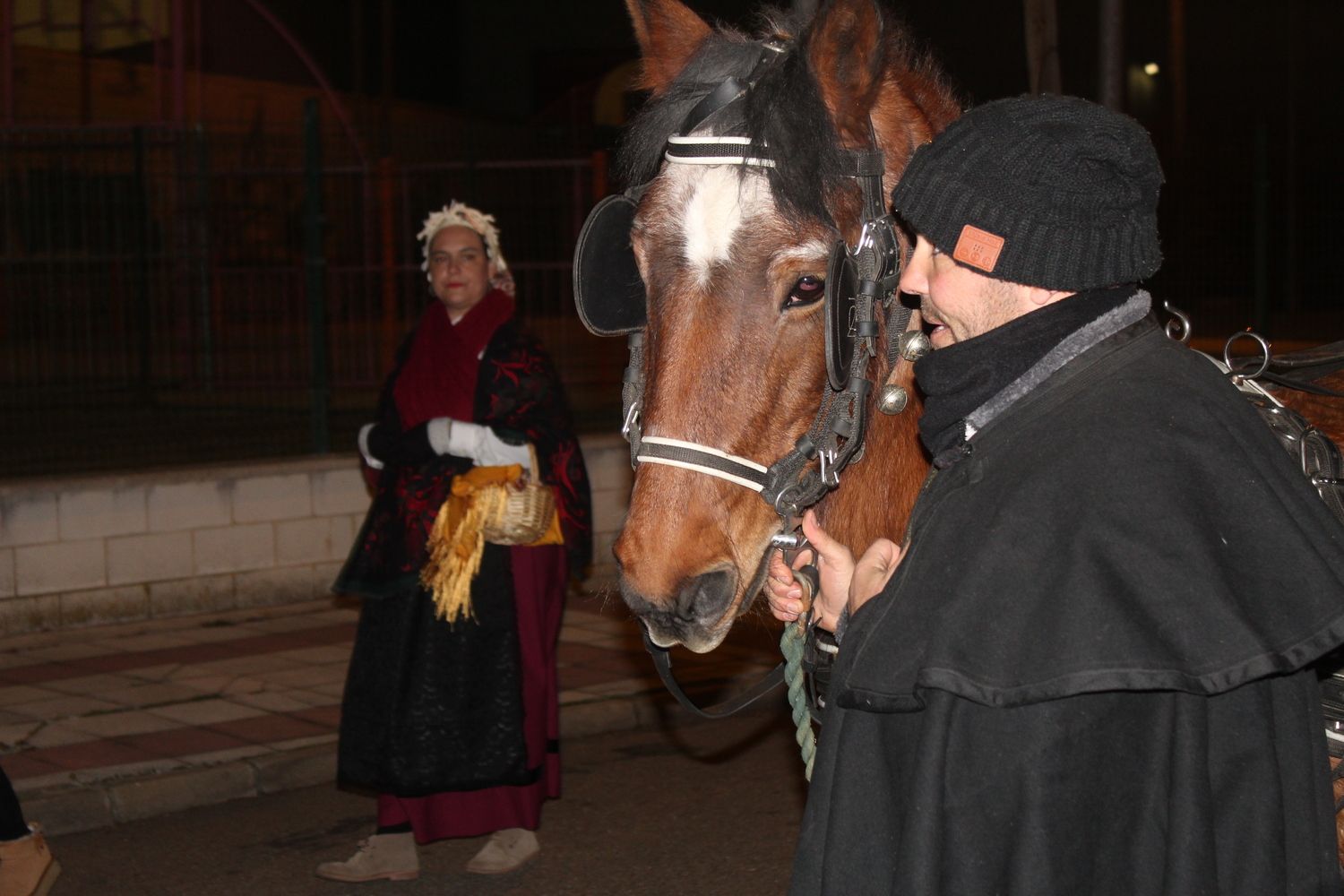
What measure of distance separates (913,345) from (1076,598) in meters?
1.07

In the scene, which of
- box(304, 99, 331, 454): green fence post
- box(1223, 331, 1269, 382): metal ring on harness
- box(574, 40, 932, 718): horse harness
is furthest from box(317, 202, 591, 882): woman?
box(304, 99, 331, 454): green fence post

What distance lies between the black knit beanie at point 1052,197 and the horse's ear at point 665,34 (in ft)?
4.24

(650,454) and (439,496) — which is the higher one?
(650,454)

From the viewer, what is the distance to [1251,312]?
41.6ft

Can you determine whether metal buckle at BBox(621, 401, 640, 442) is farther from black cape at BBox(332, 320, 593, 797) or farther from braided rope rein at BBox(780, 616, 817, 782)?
black cape at BBox(332, 320, 593, 797)

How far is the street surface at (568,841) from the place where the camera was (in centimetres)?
532

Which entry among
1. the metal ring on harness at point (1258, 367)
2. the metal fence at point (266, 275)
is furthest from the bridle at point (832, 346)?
the metal fence at point (266, 275)

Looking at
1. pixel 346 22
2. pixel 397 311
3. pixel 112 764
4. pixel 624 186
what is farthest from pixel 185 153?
pixel 346 22

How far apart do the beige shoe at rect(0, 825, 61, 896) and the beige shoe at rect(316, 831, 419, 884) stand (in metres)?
1.01

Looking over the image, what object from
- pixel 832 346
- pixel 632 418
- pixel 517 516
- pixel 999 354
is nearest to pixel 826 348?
pixel 832 346

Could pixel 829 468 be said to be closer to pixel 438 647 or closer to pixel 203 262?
pixel 438 647

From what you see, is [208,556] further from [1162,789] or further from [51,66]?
[51,66]

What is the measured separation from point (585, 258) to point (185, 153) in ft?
25.1

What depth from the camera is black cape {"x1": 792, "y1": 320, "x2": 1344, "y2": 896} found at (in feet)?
6.39
